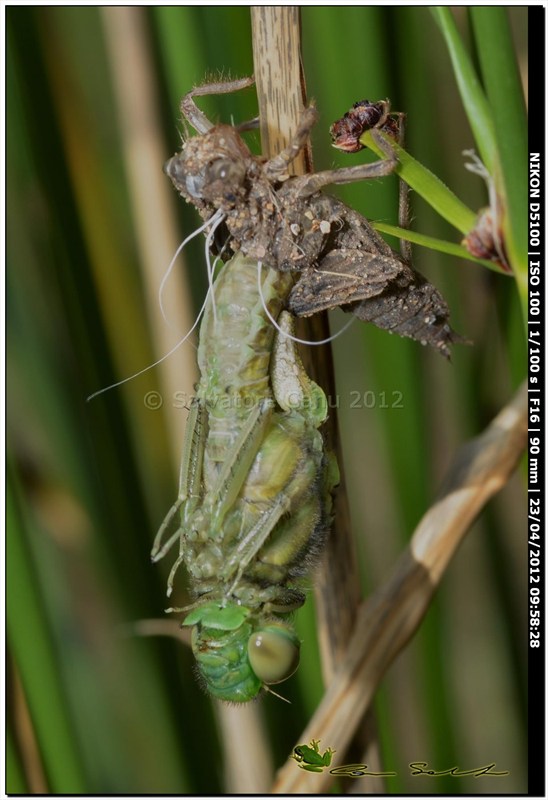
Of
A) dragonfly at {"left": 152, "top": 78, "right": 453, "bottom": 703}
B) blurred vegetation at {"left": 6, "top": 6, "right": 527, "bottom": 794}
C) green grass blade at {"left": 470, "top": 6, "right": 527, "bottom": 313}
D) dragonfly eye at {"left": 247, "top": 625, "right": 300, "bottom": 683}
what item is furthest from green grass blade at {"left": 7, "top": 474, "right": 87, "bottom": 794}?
green grass blade at {"left": 470, "top": 6, "right": 527, "bottom": 313}

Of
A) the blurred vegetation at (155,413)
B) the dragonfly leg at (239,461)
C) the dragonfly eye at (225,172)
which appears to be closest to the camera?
the dragonfly eye at (225,172)

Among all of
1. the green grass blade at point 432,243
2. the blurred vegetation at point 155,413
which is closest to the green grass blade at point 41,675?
the blurred vegetation at point 155,413

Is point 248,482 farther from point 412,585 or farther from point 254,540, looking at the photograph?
point 412,585

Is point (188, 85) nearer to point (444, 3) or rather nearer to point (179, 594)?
point (444, 3)

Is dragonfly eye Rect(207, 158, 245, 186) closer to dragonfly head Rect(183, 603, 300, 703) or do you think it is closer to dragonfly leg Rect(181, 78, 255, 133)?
dragonfly leg Rect(181, 78, 255, 133)

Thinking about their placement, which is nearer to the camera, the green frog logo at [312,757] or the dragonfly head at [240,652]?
the dragonfly head at [240,652]

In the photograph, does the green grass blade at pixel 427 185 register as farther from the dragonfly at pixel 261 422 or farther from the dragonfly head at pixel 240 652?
the dragonfly head at pixel 240 652
